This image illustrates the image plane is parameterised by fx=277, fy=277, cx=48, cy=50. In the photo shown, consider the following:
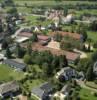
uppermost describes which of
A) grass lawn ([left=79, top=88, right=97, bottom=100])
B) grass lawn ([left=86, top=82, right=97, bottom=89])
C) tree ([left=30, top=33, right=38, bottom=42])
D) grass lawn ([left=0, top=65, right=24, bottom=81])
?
tree ([left=30, top=33, right=38, bottom=42])

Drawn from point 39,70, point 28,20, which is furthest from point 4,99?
point 28,20

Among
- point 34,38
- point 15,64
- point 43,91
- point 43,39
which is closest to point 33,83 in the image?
point 43,91

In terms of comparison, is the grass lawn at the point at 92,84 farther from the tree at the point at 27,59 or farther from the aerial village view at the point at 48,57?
the tree at the point at 27,59

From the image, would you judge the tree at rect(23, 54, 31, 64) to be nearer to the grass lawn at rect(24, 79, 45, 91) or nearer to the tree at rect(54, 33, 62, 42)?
the grass lawn at rect(24, 79, 45, 91)

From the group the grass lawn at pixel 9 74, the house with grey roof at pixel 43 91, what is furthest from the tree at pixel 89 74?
the grass lawn at pixel 9 74

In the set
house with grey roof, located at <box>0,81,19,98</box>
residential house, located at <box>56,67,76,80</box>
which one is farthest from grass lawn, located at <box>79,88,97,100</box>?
house with grey roof, located at <box>0,81,19,98</box>

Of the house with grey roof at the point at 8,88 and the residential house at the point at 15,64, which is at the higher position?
the residential house at the point at 15,64

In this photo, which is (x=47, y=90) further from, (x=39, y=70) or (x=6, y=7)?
(x=6, y=7)
